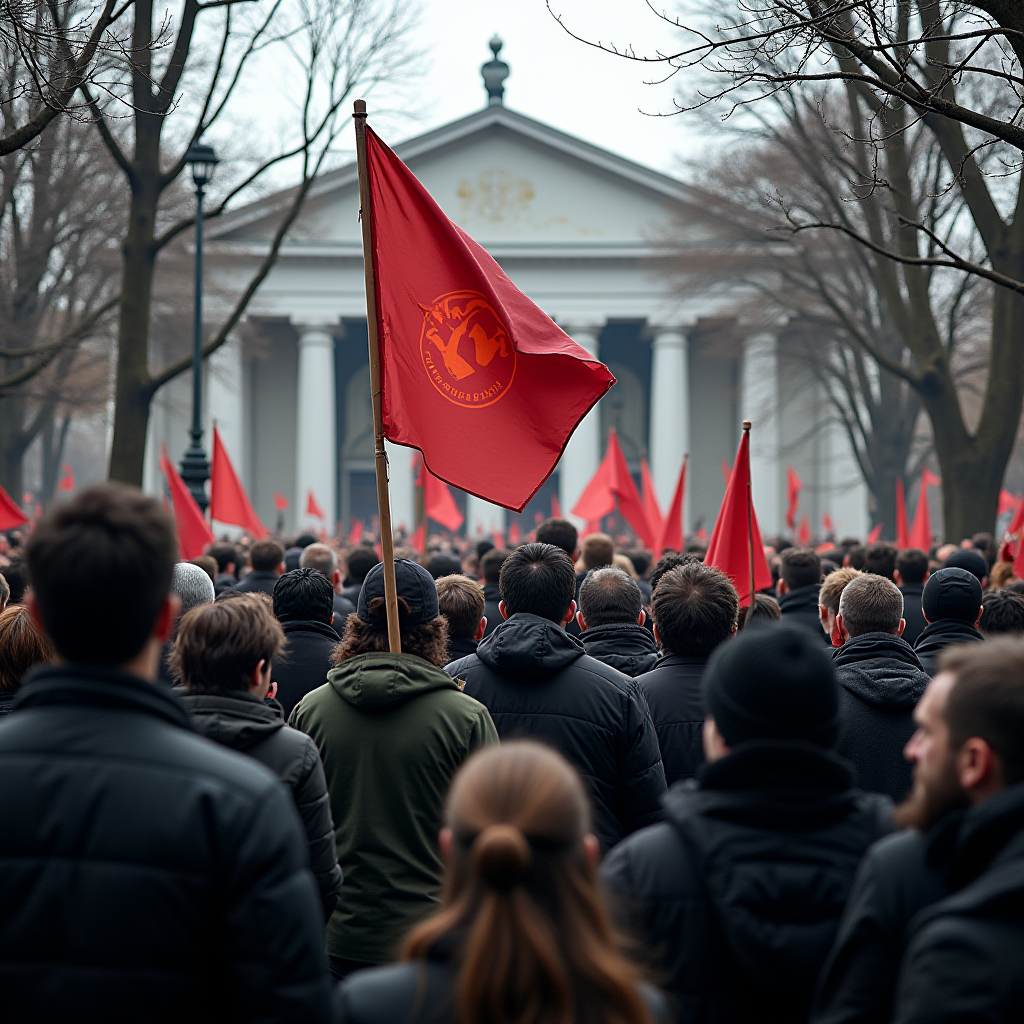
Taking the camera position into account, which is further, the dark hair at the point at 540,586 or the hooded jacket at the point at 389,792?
the dark hair at the point at 540,586

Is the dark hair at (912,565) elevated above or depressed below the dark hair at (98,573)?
below

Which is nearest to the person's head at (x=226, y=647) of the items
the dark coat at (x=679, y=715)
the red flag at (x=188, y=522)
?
the dark coat at (x=679, y=715)

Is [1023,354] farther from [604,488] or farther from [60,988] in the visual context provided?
[60,988]

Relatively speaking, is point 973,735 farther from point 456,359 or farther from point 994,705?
point 456,359

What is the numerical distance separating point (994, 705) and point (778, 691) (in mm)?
393

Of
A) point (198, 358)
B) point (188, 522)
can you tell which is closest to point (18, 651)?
point (188, 522)

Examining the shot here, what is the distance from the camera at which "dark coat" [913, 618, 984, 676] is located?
5102 mm

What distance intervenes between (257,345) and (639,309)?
12.6 m

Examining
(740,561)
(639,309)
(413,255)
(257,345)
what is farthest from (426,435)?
(639,309)

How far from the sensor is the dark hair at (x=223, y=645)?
10.3 feet

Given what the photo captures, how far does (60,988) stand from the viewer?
74.6 inches

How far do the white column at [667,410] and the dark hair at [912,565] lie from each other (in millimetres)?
30448

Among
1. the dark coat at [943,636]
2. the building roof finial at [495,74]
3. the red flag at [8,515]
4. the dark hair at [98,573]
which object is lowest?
the dark coat at [943,636]

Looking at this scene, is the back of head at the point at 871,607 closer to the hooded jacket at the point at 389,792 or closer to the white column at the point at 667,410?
the hooded jacket at the point at 389,792
